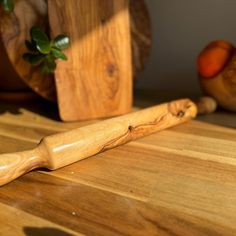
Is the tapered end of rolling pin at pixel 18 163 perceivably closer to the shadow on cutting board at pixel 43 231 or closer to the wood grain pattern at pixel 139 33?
the shadow on cutting board at pixel 43 231

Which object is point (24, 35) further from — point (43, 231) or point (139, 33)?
point (43, 231)

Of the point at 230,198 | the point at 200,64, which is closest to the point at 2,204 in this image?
the point at 230,198

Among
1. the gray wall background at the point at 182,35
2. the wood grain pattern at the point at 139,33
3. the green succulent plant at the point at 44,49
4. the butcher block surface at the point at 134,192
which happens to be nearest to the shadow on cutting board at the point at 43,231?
the butcher block surface at the point at 134,192

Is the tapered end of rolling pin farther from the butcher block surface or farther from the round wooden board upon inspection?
the round wooden board

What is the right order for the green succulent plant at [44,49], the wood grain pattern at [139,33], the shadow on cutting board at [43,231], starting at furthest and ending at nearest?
the wood grain pattern at [139,33]
the green succulent plant at [44,49]
the shadow on cutting board at [43,231]

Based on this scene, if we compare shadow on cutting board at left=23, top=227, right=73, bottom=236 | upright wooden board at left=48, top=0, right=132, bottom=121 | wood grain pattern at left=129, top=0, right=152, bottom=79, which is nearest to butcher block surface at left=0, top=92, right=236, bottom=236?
shadow on cutting board at left=23, top=227, right=73, bottom=236

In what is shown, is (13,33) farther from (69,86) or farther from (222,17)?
(222,17)

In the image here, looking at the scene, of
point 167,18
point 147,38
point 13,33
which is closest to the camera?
point 13,33
